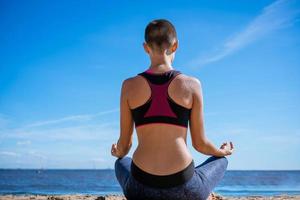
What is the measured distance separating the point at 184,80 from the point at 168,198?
971mm

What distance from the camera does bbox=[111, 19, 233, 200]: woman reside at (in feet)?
10.1

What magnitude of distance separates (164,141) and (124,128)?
48cm

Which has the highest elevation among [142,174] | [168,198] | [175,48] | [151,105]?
[175,48]

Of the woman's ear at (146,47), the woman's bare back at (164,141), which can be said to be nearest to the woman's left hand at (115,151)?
the woman's bare back at (164,141)

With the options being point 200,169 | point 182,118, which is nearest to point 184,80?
point 182,118

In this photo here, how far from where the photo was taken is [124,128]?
3.47 meters

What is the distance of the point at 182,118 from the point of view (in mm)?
3207

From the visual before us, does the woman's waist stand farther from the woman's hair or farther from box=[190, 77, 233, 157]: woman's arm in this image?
the woman's hair

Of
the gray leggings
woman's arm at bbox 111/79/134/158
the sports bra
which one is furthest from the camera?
woman's arm at bbox 111/79/134/158

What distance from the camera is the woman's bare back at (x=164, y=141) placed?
3102mm

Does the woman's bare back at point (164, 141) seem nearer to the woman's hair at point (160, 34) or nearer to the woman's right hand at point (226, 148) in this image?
the woman's hair at point (160, 34)

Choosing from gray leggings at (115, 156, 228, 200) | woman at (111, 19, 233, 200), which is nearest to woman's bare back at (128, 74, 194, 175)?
woman at (111, 19, 233, 200)

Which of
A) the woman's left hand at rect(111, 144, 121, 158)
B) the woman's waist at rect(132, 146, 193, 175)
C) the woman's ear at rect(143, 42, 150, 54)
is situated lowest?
the woman's waist at rect(132, 146, 193, 175)

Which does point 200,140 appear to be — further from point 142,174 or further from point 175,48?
point 175,48
